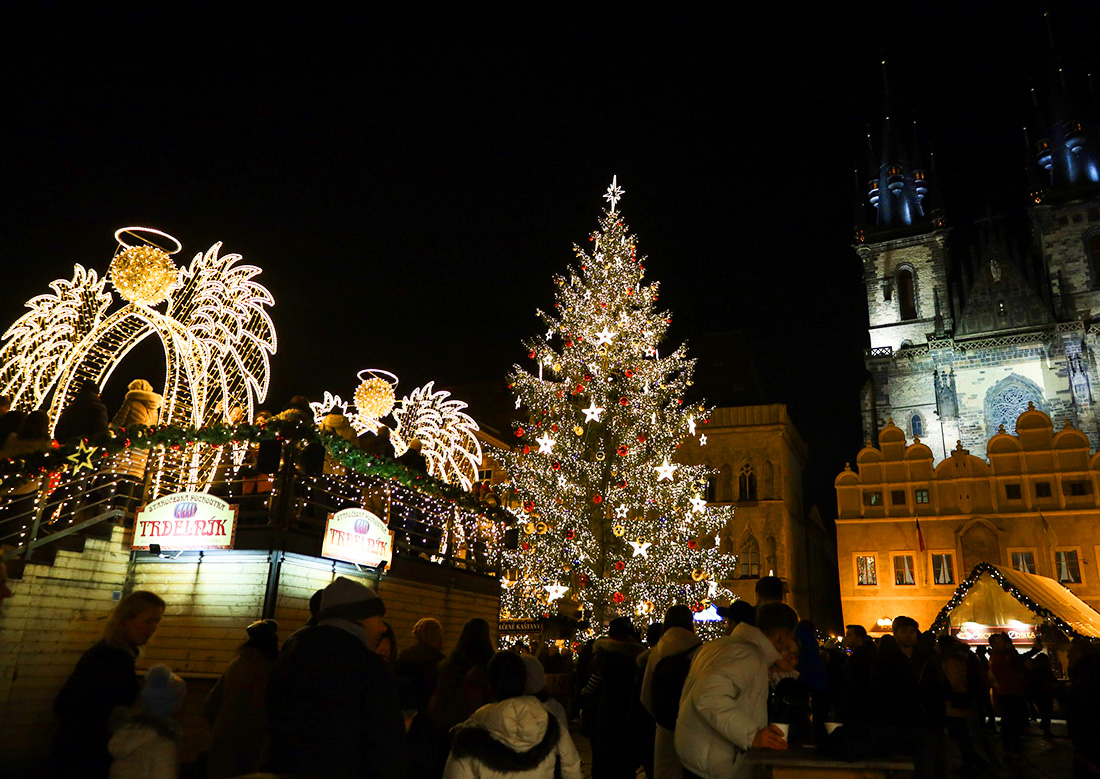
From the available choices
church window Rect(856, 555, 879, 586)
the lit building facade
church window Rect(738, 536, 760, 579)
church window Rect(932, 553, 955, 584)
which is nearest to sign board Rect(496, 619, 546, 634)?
church window Rect(738, 536, 760, 579)

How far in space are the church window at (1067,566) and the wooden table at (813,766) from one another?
1214 inches

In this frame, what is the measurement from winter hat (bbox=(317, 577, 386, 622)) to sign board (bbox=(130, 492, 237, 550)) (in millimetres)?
7078

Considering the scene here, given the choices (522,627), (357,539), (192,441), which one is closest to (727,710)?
(357,539)

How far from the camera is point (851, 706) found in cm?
622

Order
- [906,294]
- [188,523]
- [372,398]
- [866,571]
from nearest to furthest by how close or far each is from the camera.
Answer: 1. [188,523]
2. [372,398]
3. [866,571]
4. [906,294]

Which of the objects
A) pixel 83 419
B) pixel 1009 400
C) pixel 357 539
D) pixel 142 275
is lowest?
pixel 357 539

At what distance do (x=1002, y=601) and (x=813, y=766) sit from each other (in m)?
19.1

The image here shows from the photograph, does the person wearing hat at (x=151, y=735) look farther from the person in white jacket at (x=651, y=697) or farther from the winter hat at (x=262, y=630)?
the person in white jacket at (x=651, y=697)

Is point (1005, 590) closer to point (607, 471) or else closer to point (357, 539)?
point (607, 471)

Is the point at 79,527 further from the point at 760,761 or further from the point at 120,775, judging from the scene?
the point at 760,761

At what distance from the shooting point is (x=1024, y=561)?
29.7 m

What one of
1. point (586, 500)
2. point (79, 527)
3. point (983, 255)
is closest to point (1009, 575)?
point (586, 500)

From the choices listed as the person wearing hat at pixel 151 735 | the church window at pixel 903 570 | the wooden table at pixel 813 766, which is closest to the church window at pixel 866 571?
the church window at pixel 903 570

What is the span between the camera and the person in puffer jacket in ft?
11.5
